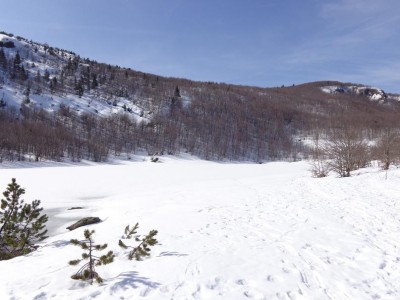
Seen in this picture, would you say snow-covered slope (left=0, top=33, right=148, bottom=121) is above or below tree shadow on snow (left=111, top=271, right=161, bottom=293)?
above

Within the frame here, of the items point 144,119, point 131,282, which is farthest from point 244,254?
point 144,119

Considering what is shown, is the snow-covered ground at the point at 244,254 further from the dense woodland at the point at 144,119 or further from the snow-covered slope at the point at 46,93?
the snow-covered slope at the point at 46,93

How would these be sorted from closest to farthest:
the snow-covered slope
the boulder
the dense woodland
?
the boulder < the dense woodland < the snow-covered slope

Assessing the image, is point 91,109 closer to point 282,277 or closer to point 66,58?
point 66,58

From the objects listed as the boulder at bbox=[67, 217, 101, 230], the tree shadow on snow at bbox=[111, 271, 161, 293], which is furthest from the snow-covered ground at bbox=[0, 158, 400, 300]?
the boulder at bbox=[67, 217, 101, 230]

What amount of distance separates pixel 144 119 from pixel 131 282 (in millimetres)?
109380

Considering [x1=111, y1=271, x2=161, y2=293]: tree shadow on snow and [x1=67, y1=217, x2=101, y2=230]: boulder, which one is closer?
[x1=111, y1=271, x2=161, y2=293]: tree shadow on snow

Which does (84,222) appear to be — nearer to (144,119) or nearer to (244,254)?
(244,254)

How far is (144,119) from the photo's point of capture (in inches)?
4461

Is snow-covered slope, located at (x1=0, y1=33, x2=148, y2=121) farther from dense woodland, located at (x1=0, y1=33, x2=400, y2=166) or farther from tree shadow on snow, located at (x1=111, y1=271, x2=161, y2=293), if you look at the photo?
tree shadow on snow, located at (x1=111, y1=271, x2=161, y2=293)

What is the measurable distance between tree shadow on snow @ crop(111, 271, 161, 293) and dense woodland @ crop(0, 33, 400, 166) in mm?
63865

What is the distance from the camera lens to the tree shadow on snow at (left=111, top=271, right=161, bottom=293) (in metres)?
6.25

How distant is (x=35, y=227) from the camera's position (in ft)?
34.6

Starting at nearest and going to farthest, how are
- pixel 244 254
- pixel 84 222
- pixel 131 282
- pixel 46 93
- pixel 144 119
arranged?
pixel 131 282, pixel 244 254, pixel 84 222, pixel 46 93, pixel 144 119
